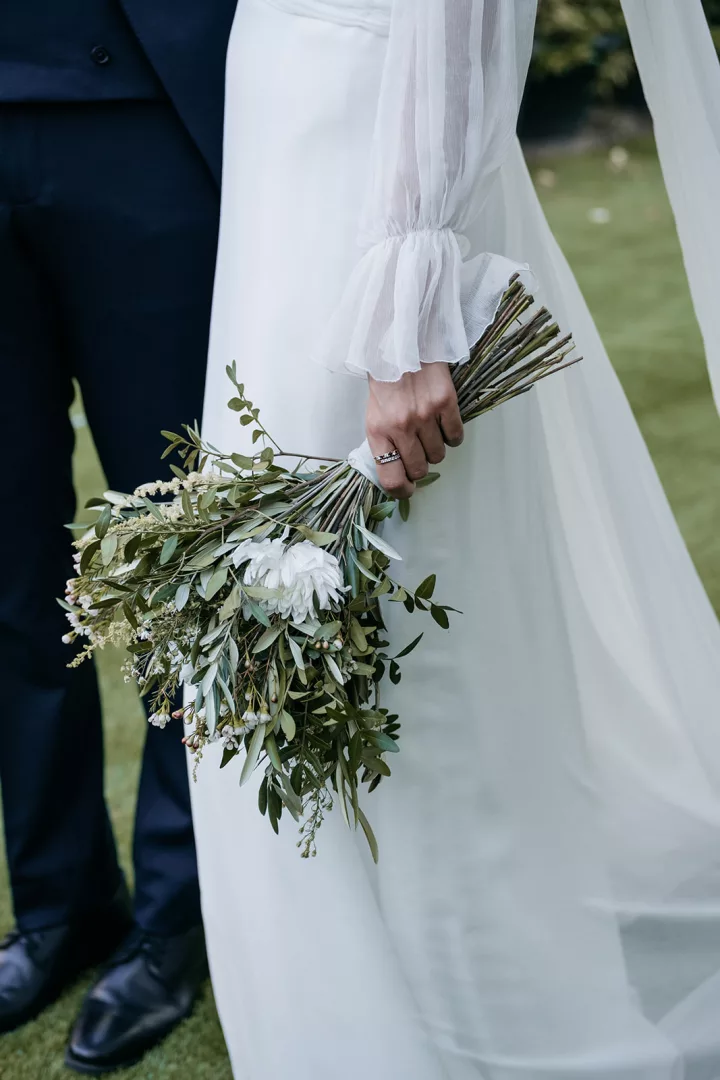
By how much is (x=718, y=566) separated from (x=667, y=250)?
9.59 feet

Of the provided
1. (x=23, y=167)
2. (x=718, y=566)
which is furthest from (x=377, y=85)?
(x=718, y=566)

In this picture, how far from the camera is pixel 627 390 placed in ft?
13.4

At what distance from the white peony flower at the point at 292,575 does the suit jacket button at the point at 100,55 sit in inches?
28.2

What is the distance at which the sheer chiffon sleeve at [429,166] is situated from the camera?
1.23 metres

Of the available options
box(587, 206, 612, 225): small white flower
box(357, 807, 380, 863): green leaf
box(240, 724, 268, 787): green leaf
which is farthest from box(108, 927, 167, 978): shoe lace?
box(587, 206, 612, 225): small white flower

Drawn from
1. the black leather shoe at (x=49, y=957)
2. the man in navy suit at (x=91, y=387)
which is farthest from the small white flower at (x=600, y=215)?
the black leather shoe at (x=49, y=957)

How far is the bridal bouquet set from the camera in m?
1.23

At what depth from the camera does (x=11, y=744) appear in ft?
6.13

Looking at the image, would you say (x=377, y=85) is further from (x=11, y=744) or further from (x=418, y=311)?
(x=11, y=744)

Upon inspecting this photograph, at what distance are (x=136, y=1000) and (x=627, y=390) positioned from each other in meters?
2.87

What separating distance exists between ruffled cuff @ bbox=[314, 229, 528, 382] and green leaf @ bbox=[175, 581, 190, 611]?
1.00 feet

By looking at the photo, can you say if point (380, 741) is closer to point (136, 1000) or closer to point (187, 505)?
point (187, 505)

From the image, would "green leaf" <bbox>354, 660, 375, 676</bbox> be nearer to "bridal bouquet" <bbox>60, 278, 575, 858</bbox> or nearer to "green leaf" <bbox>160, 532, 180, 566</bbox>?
"bridal bouquet" <bbox>60, 278, 575, 858</bbox>

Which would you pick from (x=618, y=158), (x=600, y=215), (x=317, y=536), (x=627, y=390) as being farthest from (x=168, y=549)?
(x=618, y=158)
